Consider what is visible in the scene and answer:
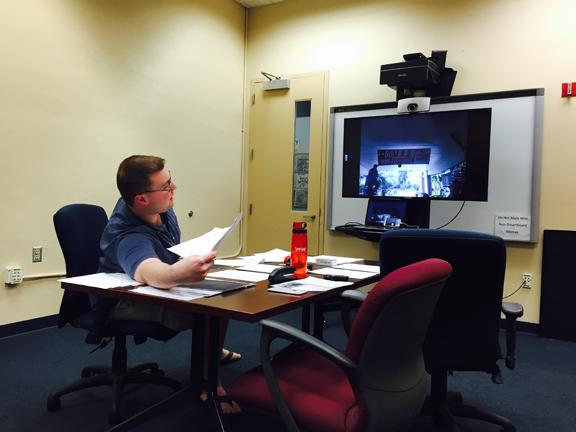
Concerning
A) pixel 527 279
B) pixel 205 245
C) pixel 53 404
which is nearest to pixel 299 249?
pixel 205 245

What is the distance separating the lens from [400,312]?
1117mm

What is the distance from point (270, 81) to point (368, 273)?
10.5 feet

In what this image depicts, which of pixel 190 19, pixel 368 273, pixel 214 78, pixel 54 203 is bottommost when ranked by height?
pixel 368 273

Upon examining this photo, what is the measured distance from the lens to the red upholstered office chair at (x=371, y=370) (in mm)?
1104

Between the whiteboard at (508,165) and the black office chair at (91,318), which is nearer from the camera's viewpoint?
the black office chair at (91,318)

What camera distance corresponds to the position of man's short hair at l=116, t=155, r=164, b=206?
5.65 feet

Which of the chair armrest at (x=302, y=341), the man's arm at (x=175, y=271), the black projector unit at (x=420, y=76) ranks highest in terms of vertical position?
the black projector unit at (x=420, y=76)

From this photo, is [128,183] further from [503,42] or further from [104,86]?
[503,42]

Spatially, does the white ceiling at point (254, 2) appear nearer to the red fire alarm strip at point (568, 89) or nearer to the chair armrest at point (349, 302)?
the red fire alarm strip at point (568, 89)

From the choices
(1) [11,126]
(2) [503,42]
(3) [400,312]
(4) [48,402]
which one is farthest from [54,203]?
(2) [503,42]

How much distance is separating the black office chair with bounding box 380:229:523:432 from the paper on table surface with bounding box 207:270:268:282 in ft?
1.58

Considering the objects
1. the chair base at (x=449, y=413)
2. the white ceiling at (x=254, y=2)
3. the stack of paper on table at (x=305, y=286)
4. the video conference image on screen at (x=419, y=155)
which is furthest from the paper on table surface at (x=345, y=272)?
the white ceiling at (x=254, y=2)

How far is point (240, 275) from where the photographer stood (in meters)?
1.85

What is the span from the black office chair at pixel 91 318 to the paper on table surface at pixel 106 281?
0.37 feet
